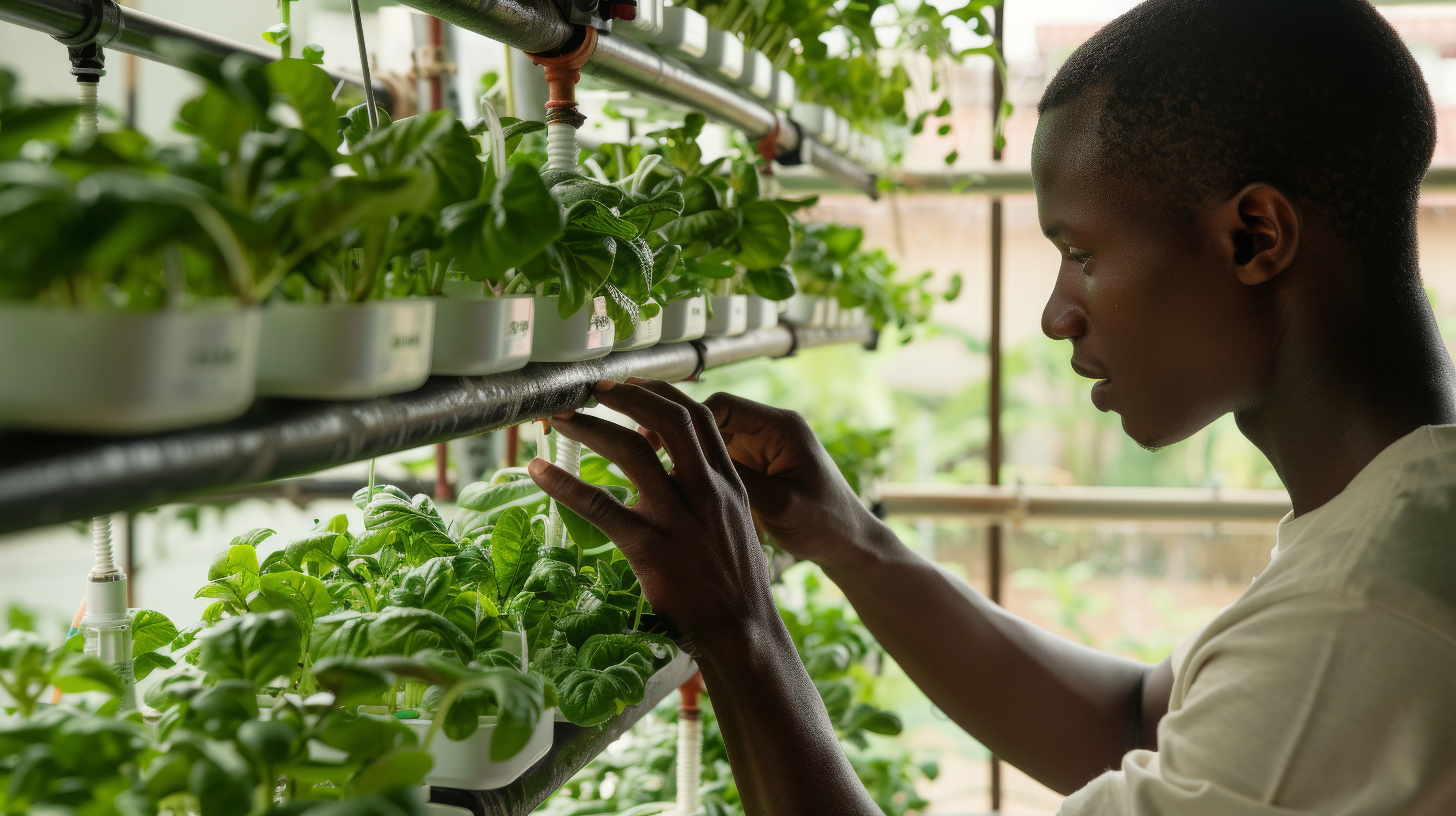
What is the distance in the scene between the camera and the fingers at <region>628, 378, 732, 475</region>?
33.2 inches

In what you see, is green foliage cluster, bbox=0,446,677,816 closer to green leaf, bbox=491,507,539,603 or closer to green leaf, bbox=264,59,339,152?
green leaf, bbox=491,507,539,603

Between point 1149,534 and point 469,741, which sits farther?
point 1149,534

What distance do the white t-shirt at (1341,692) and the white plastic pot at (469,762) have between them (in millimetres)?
433

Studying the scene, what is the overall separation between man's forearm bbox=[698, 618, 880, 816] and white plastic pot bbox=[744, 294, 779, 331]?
1.74ft

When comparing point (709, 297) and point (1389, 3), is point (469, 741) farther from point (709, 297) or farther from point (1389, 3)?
point (1389, 3)

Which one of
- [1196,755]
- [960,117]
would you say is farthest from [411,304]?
[960,117]

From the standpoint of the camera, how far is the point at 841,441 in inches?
85.8

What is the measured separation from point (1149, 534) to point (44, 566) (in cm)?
324

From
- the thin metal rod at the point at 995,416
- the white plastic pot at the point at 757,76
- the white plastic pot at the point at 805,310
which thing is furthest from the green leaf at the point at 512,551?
the thin metal rod at the point at 995,416

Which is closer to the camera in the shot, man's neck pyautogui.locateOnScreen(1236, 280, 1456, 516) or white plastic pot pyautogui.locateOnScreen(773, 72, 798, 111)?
man's neck pyautogui.locateOnScreen(1236, 280, 1456, 516)

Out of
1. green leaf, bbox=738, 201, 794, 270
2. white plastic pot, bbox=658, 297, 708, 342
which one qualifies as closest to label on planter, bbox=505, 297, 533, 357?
white plastic pot, bbox=658, 297, 708, 342

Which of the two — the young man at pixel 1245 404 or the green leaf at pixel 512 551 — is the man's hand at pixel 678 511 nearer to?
the young man at pixel 1245 404

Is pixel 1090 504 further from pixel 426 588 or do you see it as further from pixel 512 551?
pixel 426 588

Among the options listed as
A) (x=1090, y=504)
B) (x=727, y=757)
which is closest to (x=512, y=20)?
(x=727, y=757)
